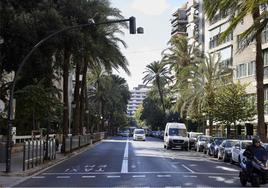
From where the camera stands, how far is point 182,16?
13850cm

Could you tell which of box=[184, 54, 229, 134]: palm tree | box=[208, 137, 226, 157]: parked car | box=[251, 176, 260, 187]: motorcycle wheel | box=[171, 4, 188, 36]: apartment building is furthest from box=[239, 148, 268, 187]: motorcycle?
box=[171, 4, 188, 36]: apartment building

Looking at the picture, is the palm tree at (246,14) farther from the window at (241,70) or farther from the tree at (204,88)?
the window at (241,70)

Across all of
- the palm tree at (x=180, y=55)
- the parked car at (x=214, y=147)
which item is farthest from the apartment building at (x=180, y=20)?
the parked car at (x=214, y=147)

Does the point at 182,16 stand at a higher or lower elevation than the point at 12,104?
higher

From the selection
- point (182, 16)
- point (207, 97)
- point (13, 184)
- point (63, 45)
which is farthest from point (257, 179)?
point (182, 16)

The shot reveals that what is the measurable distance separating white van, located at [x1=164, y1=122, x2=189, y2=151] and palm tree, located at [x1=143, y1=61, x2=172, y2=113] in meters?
48.7

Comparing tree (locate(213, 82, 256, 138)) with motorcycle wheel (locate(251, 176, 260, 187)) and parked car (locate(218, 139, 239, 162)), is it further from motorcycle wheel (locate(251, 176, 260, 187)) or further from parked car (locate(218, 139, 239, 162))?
motorcycle wheel (locate(251, 176, 260, 187))

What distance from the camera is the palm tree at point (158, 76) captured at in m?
102

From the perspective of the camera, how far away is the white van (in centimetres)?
5069

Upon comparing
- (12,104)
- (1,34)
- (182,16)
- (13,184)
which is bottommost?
(13,184)

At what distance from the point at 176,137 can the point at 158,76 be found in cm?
5198

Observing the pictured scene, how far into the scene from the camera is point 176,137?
50875mm

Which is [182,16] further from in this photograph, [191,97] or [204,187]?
[204,187]

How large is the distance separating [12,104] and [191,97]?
40.4 m
